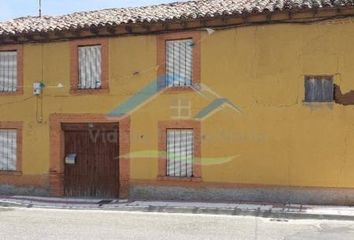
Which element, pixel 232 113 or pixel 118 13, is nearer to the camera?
pixel 232 113

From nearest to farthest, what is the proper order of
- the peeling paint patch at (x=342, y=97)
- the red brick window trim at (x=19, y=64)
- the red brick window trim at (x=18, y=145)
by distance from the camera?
the peeling paint patch at (x=342, y=97) < the red brick window trim at (x=19, y=64) < the red brick window trim at (x=18, y=145)

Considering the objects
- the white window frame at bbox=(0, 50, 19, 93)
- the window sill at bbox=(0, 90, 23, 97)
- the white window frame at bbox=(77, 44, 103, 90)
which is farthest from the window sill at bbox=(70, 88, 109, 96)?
the white window frame at bbox=(0, 50, 19, 93)

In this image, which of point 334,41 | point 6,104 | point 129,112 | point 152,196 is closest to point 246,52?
point 334,41

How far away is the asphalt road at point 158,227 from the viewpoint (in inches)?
433

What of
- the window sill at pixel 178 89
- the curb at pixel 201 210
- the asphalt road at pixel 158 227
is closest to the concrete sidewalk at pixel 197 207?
the curb at pixel 201 210

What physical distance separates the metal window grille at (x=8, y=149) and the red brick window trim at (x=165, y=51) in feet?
18.2

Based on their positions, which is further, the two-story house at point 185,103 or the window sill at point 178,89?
the window sill at point 178,89

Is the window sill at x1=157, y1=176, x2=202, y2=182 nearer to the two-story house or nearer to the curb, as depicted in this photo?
the two-story house

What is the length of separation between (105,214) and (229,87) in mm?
4943

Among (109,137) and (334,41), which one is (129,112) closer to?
(109,137)

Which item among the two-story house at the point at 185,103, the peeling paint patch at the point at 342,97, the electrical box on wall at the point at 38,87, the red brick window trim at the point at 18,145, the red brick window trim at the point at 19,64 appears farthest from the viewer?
the red brick window trim at the point at 18,145

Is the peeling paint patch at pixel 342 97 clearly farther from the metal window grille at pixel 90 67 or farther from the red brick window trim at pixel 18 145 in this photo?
the red brick window trim at pixel 18 145

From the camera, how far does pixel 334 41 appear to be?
1483cm

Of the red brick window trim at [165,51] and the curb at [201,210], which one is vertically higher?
the red brick window trim at [165,51]
